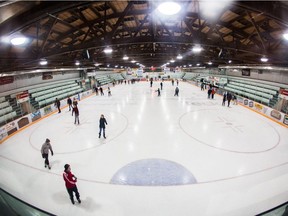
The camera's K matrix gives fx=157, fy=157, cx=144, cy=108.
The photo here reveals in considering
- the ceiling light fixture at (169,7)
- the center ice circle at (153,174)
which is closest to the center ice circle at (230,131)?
the center ice circle at (153,174)

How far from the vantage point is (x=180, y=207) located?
4.36 metres

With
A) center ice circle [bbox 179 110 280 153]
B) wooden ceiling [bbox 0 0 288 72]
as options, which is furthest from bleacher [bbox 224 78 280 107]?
wooden ceiling [bbox 0 0 288 72]

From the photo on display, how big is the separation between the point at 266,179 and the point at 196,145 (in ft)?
9.59

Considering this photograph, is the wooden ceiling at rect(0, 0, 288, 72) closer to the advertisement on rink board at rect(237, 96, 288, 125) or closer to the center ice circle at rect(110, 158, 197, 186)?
the center ice circle at rect(110, 158, 197, 186)

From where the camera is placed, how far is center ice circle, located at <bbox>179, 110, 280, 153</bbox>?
7.83 meters

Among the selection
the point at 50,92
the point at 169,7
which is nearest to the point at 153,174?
the point at 169,7

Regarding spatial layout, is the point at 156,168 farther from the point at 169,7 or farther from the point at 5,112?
the point at 5,112

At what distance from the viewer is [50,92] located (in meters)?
19.0

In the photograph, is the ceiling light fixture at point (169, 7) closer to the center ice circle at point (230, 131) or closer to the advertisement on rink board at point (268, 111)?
the center ice circle at point (230, 131)

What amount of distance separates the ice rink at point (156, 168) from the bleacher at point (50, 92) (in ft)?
22.2

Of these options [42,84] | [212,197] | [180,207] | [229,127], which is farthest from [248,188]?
[42,84]

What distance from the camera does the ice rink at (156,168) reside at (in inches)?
177

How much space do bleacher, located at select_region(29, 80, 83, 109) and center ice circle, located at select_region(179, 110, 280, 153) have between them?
14.8 meters

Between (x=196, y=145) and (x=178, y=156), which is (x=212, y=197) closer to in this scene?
(x=178, y=156)
